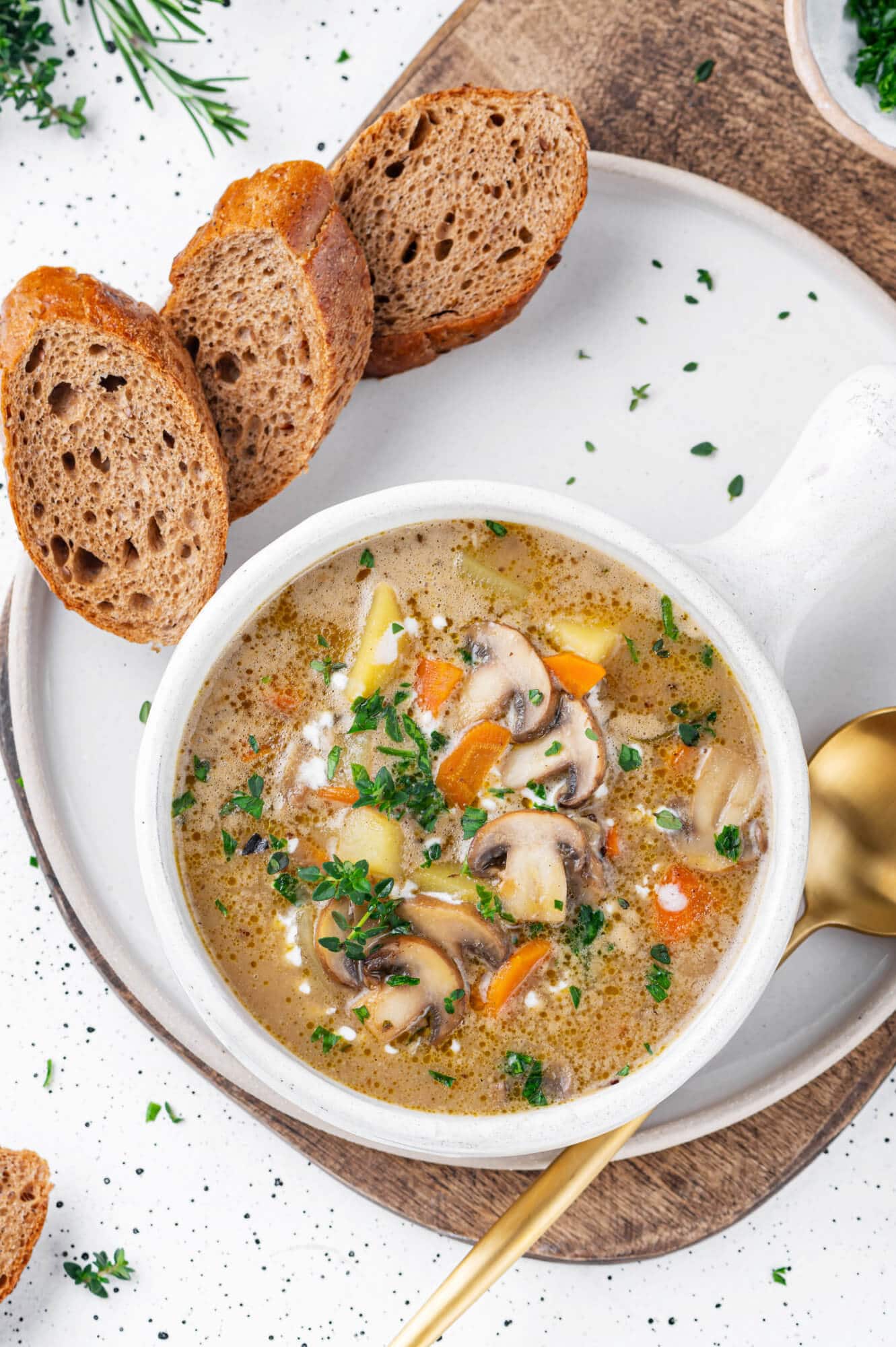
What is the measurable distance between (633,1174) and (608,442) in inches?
62.3

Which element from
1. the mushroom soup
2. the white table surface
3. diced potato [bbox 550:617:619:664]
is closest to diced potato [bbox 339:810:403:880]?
the mushroom soup

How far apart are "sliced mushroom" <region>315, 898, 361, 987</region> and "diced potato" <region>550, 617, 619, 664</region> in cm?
61

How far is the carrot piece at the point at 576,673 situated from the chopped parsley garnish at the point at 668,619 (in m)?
0.14

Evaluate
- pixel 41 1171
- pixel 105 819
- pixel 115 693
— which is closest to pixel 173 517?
pixel 115 693

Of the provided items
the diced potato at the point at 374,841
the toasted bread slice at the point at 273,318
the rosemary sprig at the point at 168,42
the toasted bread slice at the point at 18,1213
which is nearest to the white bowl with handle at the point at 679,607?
the diced potato at the point at 374,841

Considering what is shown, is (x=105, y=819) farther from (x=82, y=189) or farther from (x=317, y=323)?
(x=82, y=189)

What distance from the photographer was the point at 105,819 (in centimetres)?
257

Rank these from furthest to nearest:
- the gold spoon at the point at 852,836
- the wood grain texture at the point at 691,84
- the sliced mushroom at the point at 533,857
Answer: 1. the wood grain texture at the point at 691,84
2. the gold spoon at the point at 852,836
3. the sliced mushroom at the point at 533,857

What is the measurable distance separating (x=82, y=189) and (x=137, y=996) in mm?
1837

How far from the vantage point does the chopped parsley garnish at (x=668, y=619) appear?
2.12 meters

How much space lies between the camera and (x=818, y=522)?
7.00 ft

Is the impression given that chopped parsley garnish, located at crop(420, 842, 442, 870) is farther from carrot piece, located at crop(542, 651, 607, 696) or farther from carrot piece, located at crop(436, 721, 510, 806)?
carrot piece, located at crop(542, 651, 607, 696)

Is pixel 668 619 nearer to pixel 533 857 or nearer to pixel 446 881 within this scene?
pixel 533 857

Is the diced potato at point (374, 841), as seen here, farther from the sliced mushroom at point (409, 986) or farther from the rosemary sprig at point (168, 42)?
the rosemary sprig at point (168, 42)
